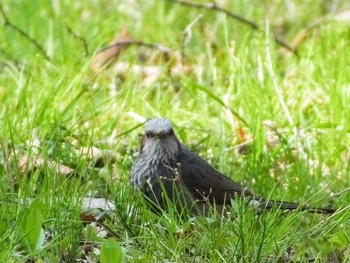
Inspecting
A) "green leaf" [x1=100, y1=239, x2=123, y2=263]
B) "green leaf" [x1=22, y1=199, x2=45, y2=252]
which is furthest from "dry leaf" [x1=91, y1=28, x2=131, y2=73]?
"green leaf" [x1=100, y1=239, x2=123, y2=263]

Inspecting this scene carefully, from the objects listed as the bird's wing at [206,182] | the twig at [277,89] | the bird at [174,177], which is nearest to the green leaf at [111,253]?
the bird at [174,177]

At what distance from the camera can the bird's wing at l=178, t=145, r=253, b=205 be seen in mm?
4934

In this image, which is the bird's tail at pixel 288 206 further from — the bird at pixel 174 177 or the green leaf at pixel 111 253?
the green leaf at pixel 111 253

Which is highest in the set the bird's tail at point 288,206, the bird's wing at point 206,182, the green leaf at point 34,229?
the bird's wing at point 206,182

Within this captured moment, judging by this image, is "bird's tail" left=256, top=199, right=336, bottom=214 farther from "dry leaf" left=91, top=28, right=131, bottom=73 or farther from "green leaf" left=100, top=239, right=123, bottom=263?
"dry leaf" left=91, top=28, right=131, bottom=73

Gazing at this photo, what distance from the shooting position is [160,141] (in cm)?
501

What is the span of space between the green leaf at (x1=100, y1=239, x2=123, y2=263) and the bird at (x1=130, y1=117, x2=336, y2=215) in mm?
702

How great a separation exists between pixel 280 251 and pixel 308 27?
14.6 ft

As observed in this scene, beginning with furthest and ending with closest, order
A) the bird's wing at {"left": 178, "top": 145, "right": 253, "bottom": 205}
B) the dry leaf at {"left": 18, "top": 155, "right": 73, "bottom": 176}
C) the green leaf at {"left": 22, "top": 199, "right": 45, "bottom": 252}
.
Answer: the bird's wing at {"left": 178, "top": 145, "right": 253, "bottom": 205} → the dry leaf at {"left": 18, "top": 155, "right": 73, "bottom": 176} → the green leaf at {"left": 22, "top": 199, "right": 45, "bottom": 252}

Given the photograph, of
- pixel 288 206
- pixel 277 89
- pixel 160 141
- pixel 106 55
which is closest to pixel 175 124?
pixel 277 89

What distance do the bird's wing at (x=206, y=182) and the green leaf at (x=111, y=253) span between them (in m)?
1.01

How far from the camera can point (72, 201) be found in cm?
431

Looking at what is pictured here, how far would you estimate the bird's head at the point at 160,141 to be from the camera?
16.5ft

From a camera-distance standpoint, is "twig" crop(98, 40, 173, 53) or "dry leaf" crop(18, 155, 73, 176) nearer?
"dry leaf" crop(18, 155, 73, 176)
